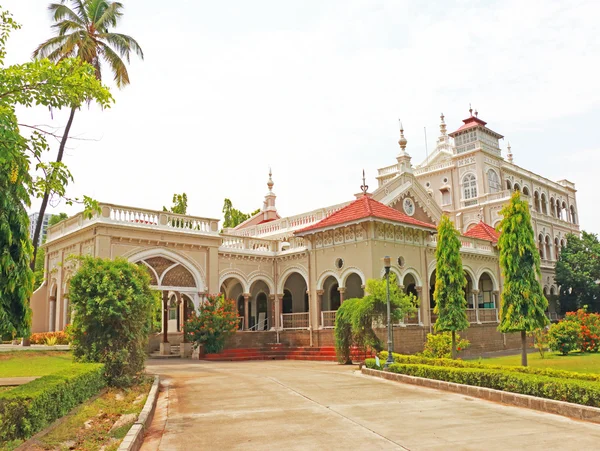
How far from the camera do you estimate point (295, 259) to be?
28828 mm

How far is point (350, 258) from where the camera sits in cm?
2603

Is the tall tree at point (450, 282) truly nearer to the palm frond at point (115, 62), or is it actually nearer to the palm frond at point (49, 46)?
the palm frond at point (115, 62)

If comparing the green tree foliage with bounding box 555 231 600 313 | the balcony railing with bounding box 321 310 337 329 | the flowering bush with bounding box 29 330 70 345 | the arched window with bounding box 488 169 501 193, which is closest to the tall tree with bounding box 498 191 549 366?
the balcony railing with bounding box 321 310 337 329

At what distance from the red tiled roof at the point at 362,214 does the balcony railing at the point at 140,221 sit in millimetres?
5030

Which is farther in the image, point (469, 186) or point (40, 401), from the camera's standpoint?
point (469, 186)

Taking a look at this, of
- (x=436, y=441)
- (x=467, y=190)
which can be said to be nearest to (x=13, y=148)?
(x=436, y=441)

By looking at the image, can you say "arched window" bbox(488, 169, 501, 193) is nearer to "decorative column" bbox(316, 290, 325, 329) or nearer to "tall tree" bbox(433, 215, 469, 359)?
"decorative column" bbox(316, 290, 325, 329)

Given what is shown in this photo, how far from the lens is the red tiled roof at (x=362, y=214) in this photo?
25.1 metres

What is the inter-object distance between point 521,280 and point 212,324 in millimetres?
13237

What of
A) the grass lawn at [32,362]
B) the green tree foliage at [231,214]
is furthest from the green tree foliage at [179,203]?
the grass lawn at [32,362]

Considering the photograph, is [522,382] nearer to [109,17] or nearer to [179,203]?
[109,17]

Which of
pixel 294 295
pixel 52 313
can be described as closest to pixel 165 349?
pixel 52 313

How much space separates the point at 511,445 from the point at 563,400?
3795 mm

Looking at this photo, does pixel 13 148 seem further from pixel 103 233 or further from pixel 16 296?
pixel 103 233
